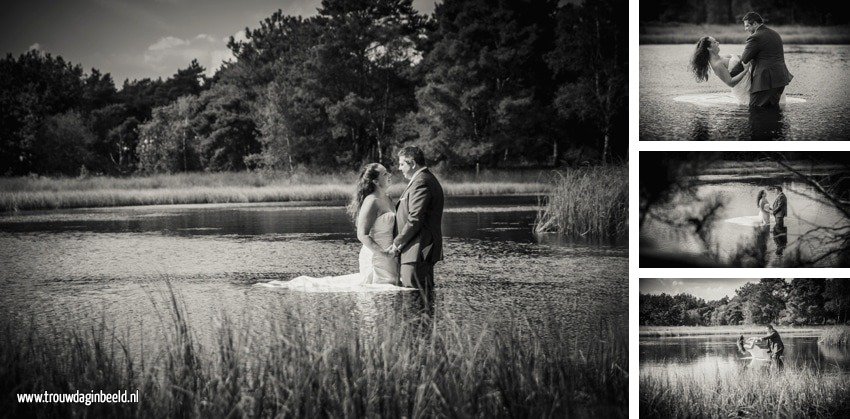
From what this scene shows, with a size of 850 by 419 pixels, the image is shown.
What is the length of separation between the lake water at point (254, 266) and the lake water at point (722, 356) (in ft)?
0.97

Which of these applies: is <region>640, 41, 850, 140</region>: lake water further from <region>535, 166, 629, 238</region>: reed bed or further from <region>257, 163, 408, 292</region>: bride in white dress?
<region>257, 163, 408, 292</region>: bride in white dress

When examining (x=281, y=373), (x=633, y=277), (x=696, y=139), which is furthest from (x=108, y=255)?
(x=696, y=139)

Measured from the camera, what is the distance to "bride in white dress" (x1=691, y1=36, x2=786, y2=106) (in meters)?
3.39

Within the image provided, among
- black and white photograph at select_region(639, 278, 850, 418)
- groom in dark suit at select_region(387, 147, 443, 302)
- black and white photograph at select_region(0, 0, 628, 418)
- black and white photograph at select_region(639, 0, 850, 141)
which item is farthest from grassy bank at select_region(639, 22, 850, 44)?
groom in dark suit at select_region(387, 147, 443, 302)

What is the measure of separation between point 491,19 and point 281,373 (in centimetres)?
268

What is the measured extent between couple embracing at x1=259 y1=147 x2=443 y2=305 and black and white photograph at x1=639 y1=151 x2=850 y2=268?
1084mm

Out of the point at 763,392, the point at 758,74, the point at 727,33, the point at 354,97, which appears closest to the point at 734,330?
the point at 763,392

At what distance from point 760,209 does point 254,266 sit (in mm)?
2770

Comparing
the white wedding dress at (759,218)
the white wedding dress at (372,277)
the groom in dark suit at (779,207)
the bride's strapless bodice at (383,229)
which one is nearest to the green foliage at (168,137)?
the white wedding dress at (372,277)

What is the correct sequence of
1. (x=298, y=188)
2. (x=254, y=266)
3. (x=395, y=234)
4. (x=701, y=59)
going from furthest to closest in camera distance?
(x=298, y=188) < (x=254, y=266) < (x=395, y=234) < (x=701, y=59)

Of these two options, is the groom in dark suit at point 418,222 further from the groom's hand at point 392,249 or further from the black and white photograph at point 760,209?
the black and white photograph at point 760,209

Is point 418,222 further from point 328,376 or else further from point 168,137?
point 168,137

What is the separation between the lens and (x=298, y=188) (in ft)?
15.3

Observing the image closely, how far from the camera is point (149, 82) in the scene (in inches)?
170
